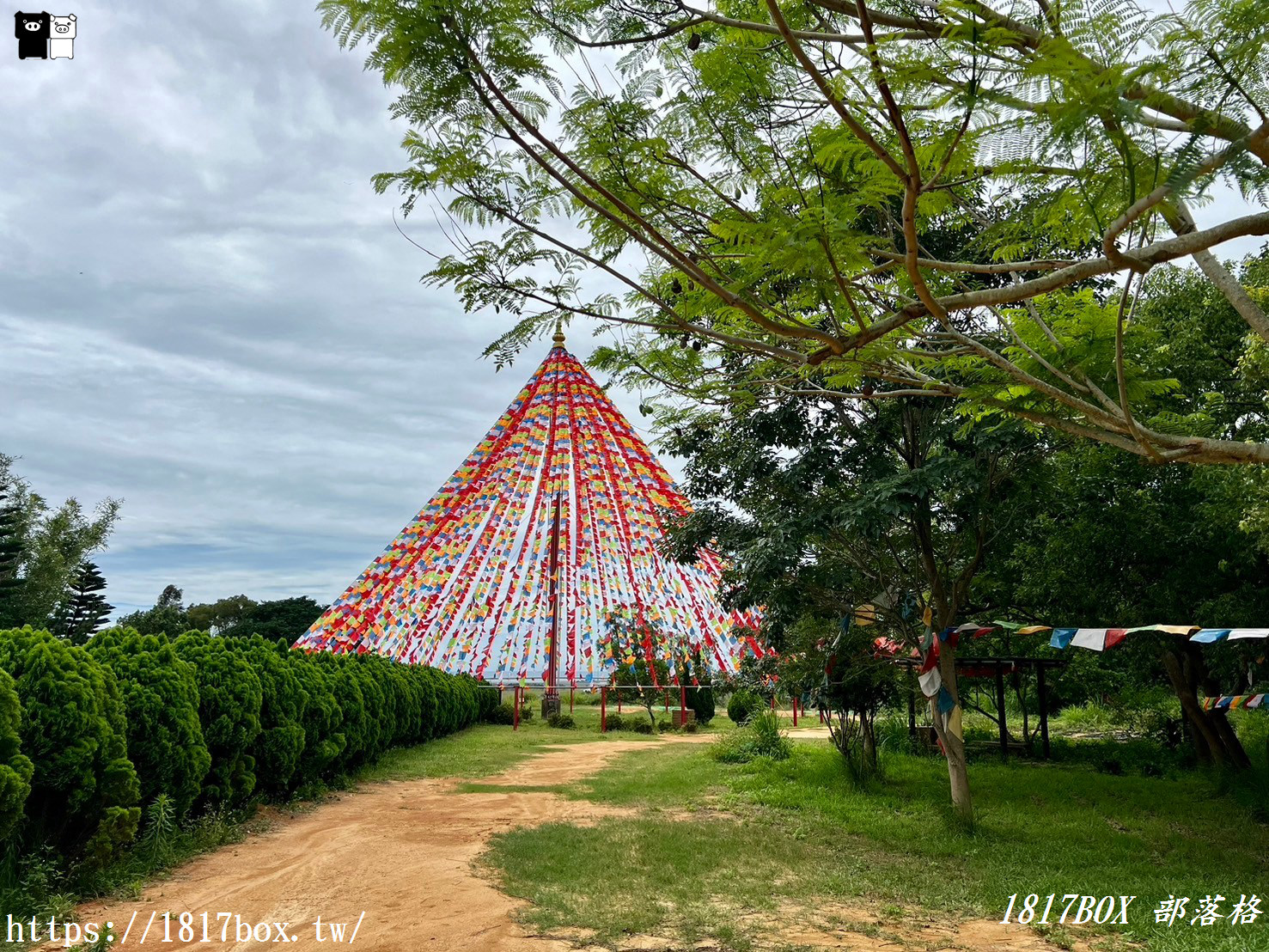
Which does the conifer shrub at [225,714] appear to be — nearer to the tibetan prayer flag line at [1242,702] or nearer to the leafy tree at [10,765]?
the leafy tree at [10,765]

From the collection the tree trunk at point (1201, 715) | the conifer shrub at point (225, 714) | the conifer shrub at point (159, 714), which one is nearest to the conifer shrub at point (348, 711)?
the conifer shrub at point (225, 714)

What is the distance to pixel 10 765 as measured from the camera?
3.87 meters

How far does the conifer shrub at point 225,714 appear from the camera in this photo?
6051 mm

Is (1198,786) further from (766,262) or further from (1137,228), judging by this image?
(766,262)

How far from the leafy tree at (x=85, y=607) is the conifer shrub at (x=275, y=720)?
1126 inches

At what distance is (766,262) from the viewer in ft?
9.18

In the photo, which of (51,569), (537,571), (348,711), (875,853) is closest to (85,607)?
(51,569)

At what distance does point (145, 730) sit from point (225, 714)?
1.01 m

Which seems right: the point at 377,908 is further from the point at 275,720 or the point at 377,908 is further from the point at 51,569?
the point at 51,569

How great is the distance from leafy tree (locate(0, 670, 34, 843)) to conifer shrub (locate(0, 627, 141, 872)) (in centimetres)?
9

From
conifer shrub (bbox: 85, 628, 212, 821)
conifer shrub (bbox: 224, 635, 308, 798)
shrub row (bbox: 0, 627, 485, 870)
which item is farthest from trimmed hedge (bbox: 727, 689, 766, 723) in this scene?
conifer shrub (bbox: 85, 628, 212, 821)

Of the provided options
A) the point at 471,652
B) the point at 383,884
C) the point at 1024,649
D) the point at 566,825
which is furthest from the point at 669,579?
the point at 383,884

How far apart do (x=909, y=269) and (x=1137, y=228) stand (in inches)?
63.4

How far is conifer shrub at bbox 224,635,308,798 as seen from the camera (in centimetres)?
691
